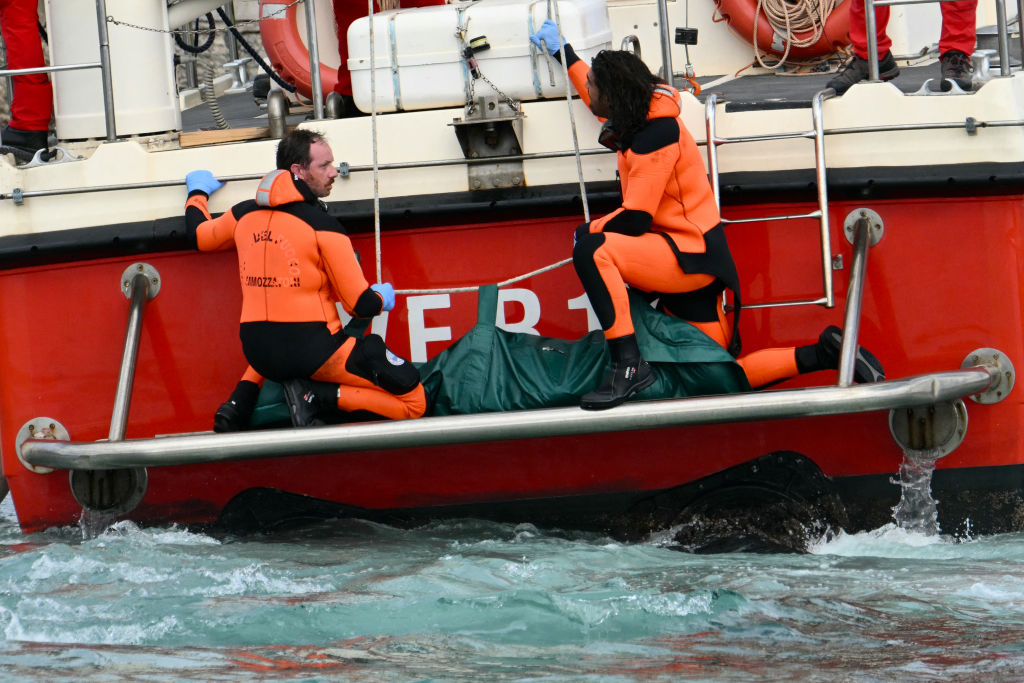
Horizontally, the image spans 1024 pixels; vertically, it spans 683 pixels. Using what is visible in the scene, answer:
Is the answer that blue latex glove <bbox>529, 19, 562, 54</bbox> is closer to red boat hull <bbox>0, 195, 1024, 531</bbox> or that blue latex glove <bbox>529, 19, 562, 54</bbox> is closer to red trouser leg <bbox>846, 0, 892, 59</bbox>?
red boat hull <bbox>0, 195, 1024, 531</bbox>

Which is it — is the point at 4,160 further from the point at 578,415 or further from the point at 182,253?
the point at 578,415

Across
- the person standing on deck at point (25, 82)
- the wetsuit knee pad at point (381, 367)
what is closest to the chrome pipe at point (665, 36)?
the wetsuit knee pad at point (381, 367)

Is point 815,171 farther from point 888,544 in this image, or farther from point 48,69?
point 48,69

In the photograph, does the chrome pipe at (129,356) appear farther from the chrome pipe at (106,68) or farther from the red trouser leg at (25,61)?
the red trouser leg at (25,61)

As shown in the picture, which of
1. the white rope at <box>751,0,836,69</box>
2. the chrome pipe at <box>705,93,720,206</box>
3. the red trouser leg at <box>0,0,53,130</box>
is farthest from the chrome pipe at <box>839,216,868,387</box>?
the red trouser leg at <box>0,0,53,130</box>

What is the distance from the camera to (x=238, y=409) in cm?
466

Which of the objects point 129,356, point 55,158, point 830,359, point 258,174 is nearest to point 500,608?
point 830,359

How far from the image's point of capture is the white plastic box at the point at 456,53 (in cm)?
479

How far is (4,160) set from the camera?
16.0ft

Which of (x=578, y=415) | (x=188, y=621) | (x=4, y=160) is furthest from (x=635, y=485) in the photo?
(x=4, y=160)

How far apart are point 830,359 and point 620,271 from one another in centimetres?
71

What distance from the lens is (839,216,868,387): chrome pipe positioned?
4305mm

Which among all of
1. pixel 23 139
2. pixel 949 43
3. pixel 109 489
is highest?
pixel 949 43

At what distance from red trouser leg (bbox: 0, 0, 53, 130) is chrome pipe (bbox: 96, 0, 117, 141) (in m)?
0.45
